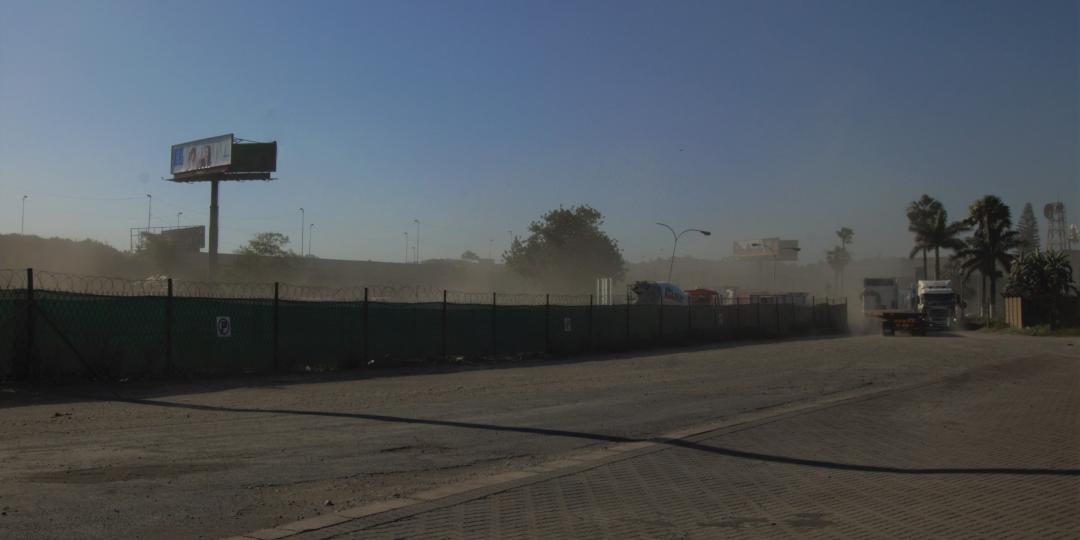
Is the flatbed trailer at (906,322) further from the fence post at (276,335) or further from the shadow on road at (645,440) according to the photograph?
the shadow on road at (645,440)

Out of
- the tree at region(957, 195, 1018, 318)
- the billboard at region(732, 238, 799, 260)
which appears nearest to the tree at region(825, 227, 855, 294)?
the billboard at region(732, 238, 799, 260)

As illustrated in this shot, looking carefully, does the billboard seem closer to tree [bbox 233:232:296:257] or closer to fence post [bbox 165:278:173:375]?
tree [bbox 233:232:296:257]

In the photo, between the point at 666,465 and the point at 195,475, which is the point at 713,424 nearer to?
the point at 666,465

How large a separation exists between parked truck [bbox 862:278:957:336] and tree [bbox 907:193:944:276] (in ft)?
57.4

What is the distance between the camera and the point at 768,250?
524ft

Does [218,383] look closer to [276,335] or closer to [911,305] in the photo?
[276,335]

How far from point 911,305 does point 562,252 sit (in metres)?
53.2

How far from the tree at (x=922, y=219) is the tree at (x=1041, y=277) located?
69.6 ft

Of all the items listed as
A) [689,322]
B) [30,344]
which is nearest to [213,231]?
[689,322]

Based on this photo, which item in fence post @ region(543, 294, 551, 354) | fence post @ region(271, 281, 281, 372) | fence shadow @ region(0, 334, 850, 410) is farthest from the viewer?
fence post @ region(543, 294, 551, 354)

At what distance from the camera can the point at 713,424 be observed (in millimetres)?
12414

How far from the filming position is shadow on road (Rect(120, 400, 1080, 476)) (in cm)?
907

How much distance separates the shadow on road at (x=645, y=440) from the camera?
A: 907 cm

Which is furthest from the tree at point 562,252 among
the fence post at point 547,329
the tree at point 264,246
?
the fence post at point 547,329
